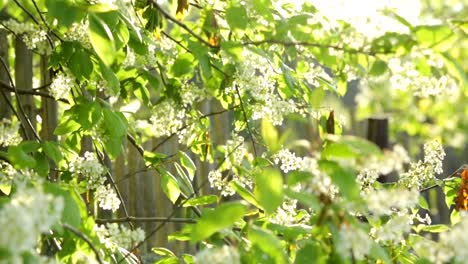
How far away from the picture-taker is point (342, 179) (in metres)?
0.99

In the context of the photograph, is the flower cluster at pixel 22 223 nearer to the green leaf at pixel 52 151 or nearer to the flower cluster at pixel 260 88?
the green leaf at pixel 52 151

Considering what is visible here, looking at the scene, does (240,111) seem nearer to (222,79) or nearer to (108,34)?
(222,79)

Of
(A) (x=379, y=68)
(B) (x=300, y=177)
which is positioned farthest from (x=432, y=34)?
(B) (x=300, y=177)

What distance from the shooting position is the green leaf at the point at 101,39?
53.7 inches

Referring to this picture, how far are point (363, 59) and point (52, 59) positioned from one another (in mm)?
859

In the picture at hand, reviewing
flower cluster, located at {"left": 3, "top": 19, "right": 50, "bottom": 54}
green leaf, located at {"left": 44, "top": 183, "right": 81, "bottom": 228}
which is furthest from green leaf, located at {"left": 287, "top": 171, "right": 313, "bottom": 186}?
flower cluster, located at {"left": 3, "top": 19, "right": 50, "bottom": 54}

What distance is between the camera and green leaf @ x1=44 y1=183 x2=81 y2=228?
1.24 meters

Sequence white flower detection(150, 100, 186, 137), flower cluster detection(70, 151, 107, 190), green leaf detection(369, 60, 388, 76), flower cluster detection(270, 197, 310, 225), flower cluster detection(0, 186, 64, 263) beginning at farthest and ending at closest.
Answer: white flower detection(150, 100, 186, 137) → flower cluster detection(70, 151, 107, 190) → flower cluster detection(270, 197, 310, 225) → green leaf detection(369, 60, 388, 76) → flower cluster detection(0, 186, 64, 263)

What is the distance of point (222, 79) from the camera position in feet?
6.77

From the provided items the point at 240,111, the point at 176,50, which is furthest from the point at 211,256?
the point at 176,50

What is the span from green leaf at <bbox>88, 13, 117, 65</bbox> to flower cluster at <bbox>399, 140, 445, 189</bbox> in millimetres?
1037

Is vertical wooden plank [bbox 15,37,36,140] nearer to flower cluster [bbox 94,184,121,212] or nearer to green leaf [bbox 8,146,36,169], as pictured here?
flower cluster [bbox 94,184,121,212]

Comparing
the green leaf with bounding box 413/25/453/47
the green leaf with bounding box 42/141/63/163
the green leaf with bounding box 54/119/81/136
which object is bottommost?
the green leaf with bounding box 42/141/63/163

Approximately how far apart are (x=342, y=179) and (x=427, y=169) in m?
1.20
